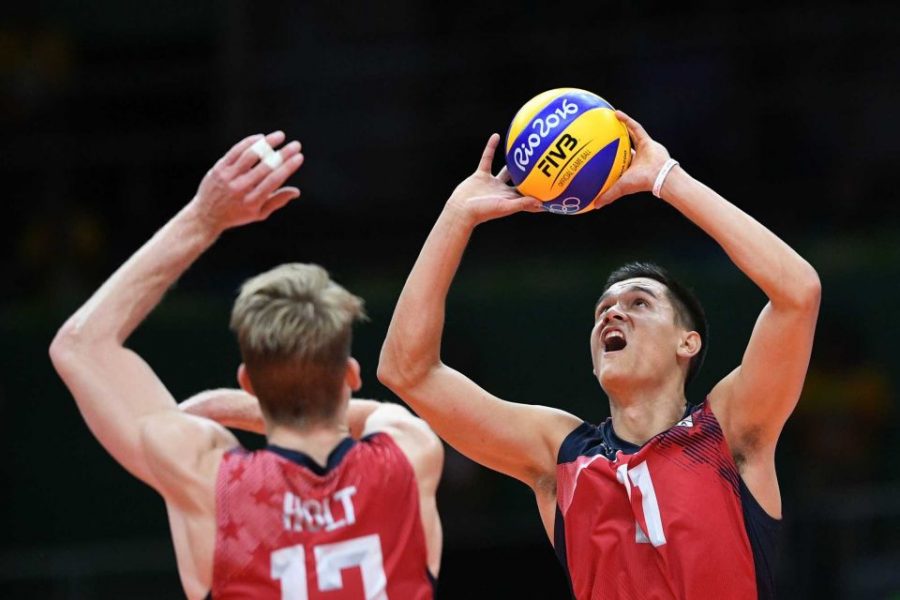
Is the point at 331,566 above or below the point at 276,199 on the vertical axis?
below

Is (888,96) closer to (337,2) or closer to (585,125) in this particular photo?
(337,2)

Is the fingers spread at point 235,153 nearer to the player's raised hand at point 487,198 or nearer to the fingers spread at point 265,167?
the fingers spread at point 265,167

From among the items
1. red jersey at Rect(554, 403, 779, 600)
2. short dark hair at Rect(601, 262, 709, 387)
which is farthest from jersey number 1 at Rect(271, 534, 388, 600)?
short dark hair at Rect(601, 262, 709, 387)

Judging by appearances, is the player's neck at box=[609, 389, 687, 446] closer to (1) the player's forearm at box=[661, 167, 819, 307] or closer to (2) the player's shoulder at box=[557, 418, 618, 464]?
(2) the player's shoulder at box=[557, 418, 618, 464]

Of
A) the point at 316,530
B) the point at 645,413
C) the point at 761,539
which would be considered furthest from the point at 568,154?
the point at 316,530

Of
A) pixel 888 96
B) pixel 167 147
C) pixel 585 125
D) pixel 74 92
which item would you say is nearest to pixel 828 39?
pixel 888 96

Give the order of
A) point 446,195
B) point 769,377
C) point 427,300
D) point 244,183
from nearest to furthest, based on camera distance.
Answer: point 244,183, point 769,377, point 427,300, point 446,195

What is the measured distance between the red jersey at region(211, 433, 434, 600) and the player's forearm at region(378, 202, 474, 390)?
2.78 ft

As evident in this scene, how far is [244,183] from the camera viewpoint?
4.14 metres

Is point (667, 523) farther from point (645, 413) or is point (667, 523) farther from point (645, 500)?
point (645, 413)

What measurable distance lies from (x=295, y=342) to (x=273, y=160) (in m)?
0.69

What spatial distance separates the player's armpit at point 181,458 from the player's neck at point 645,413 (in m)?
1.48

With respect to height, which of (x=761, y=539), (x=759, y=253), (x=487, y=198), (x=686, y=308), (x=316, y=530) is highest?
(x=487, y=198)

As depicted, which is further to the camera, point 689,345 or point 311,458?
point 689,345
